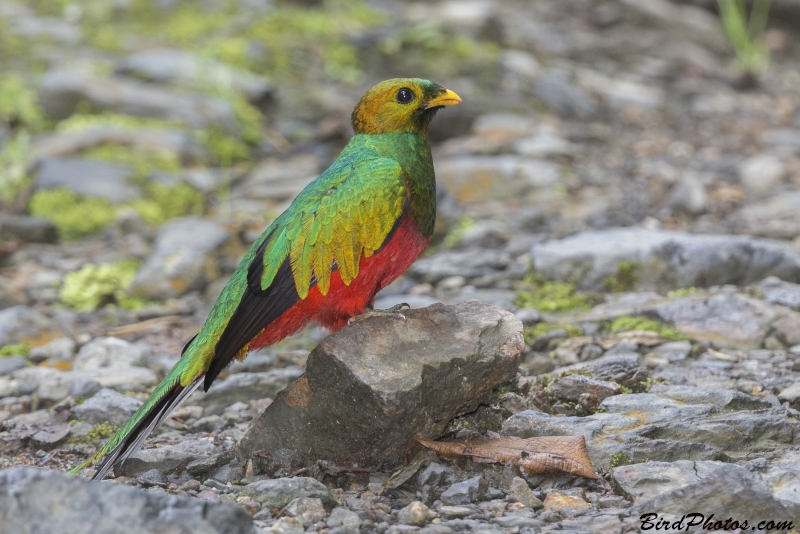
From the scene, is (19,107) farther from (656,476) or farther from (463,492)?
(656,476)

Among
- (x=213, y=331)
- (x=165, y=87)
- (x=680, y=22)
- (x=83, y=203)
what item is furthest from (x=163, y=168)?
(x=680, y=22)

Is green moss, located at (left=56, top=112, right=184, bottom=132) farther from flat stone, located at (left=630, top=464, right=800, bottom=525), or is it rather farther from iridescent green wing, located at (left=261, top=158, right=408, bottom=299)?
flat stone, located at (left=630, top=464, right=800, bottom=525)

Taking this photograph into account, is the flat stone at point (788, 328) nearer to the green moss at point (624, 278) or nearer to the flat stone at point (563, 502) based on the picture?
the green moss at point (624, 278)

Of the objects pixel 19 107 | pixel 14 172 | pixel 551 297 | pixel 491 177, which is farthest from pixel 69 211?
pixel 551 297

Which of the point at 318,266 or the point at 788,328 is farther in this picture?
the point at 788,328

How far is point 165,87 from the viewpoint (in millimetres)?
9367

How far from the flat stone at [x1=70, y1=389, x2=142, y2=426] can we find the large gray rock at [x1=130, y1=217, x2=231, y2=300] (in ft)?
6.57

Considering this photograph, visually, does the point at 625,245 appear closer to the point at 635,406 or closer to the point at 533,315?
the point at 533,315

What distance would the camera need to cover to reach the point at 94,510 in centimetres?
252

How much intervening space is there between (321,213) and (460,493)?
1262mm

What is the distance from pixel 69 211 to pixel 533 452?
209 inches

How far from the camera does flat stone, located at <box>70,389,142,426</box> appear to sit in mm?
4262

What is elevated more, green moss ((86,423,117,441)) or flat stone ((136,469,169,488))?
flat stone ((136,469,169,488))

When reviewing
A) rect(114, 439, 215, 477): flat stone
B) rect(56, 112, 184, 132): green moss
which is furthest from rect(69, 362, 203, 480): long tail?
rect(56, 112, 184, 132): green moss
